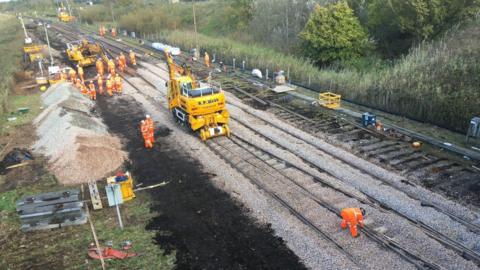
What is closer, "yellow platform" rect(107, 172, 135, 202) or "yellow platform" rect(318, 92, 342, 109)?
"yellow platform" rect(107, 172, 135, 202)

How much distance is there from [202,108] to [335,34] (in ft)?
46.8

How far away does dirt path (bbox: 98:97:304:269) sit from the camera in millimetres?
9562

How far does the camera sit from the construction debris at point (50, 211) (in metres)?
11.1

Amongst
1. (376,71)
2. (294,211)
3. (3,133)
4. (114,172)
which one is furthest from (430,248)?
(3,133)

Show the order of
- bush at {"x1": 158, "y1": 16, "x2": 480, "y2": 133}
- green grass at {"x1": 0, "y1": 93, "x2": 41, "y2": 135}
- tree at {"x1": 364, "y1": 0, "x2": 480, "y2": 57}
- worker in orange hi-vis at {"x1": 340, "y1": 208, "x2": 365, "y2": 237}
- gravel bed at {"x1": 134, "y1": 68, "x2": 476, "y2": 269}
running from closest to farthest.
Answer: gravel bed at {"x1": 134, "y1": 68, "x2": 476, "y2": 269}, worker in orange hi-vis at {"x1": 340, "y1": 208, "x2": 365, "y2": 237}, bush at {"x1": 158, "y1": 16, "x2": 480, "y2": 133}, green grass at {"x1": 0, "y1": 93, "x2": 41, "y2": 135}, tree at {"x1": 364, "y1": 0, "x2": 480, "y2": 57}

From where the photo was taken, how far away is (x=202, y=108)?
1636cm

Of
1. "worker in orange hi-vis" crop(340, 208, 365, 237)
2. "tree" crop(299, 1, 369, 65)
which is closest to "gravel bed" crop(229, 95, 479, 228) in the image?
"worker in orange hi-vis" crop(340, 208, 365, 237)

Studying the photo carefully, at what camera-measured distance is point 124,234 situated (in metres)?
10.8

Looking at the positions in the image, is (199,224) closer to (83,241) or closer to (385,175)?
(83,241)

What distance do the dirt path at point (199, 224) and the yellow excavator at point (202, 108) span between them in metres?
1.75

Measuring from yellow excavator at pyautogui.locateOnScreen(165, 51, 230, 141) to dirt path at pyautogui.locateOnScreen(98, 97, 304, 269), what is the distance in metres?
1.75

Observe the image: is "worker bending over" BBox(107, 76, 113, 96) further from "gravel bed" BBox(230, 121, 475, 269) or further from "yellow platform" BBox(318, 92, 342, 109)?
"gravel bed" BBox(230, 121, 475, 269)

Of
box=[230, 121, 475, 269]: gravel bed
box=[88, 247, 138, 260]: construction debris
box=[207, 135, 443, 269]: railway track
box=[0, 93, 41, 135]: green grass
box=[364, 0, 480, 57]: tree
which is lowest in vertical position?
box=[230, 121, 475, 269]: gravel bed

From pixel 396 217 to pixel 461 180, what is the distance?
358cm
